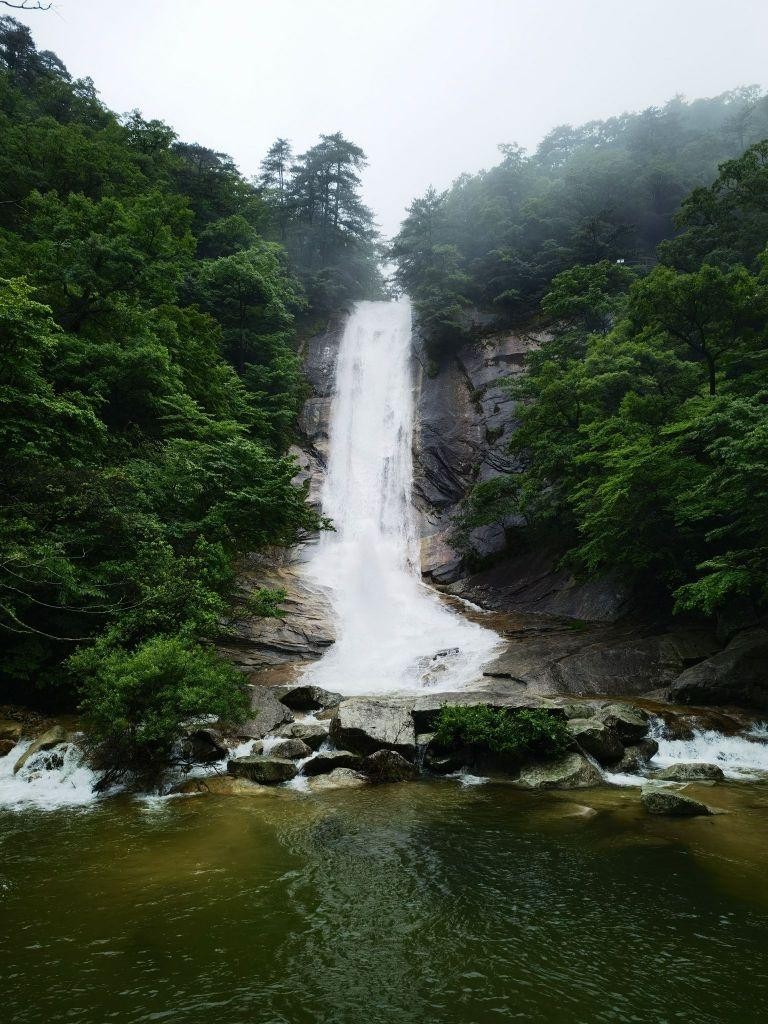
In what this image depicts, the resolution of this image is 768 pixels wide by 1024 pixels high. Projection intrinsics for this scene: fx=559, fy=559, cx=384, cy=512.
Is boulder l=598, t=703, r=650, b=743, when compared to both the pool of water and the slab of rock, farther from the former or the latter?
the pool of water

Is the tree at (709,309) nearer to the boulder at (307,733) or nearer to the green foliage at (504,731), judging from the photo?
the green foliage at (504,731)

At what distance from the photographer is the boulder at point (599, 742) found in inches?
367

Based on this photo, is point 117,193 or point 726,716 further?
point 117,193

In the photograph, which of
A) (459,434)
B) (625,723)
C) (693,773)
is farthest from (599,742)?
(459,434)

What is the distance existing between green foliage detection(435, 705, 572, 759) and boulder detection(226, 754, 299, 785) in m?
2.60

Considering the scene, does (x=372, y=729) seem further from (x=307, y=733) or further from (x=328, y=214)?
(x=328, y=214)

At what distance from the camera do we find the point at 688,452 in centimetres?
1366

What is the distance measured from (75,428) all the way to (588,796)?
12.3 m

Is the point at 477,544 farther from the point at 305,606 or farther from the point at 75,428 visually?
the point at 75,428

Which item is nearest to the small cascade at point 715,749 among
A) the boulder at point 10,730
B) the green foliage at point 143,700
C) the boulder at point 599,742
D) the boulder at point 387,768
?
the boulder at point 599,742

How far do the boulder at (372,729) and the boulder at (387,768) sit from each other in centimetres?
25

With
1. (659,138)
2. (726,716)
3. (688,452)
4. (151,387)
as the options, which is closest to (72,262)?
(151,387)

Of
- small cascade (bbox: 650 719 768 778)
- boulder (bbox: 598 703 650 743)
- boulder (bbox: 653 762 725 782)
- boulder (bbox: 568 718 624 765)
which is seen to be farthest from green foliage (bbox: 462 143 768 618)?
boulder (bbox: 568 718 624 765)

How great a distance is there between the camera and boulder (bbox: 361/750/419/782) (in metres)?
9.01
